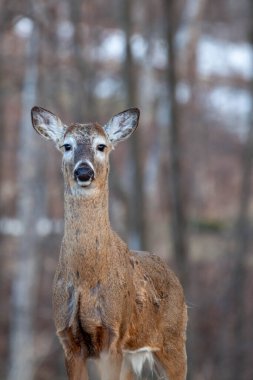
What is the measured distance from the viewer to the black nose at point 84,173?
23.3 ft

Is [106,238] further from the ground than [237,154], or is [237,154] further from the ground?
[237,154]

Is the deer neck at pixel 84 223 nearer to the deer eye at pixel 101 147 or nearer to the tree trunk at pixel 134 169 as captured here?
the deer eye at pixel 101 147

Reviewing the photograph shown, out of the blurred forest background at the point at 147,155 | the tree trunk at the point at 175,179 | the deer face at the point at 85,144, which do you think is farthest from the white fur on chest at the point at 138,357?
the tree trunk at the point at 175,179

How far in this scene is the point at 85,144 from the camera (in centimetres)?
743

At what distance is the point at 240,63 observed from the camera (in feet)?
115

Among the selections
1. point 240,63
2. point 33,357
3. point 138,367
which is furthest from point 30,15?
point 240,63

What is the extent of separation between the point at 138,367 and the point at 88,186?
1616 mm

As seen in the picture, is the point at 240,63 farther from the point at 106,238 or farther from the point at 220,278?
the point at 106,238

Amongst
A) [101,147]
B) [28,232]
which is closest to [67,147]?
[101,147]

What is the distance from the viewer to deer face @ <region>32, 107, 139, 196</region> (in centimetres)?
724

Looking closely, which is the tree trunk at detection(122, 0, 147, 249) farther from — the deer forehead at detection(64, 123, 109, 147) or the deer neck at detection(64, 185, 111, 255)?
the deer neck at detection(64, 185, 111, 255)

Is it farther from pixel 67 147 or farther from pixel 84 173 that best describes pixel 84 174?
pixel 67 147

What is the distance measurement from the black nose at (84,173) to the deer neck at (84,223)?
8.8 inches

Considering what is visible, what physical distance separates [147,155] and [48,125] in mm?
24620
